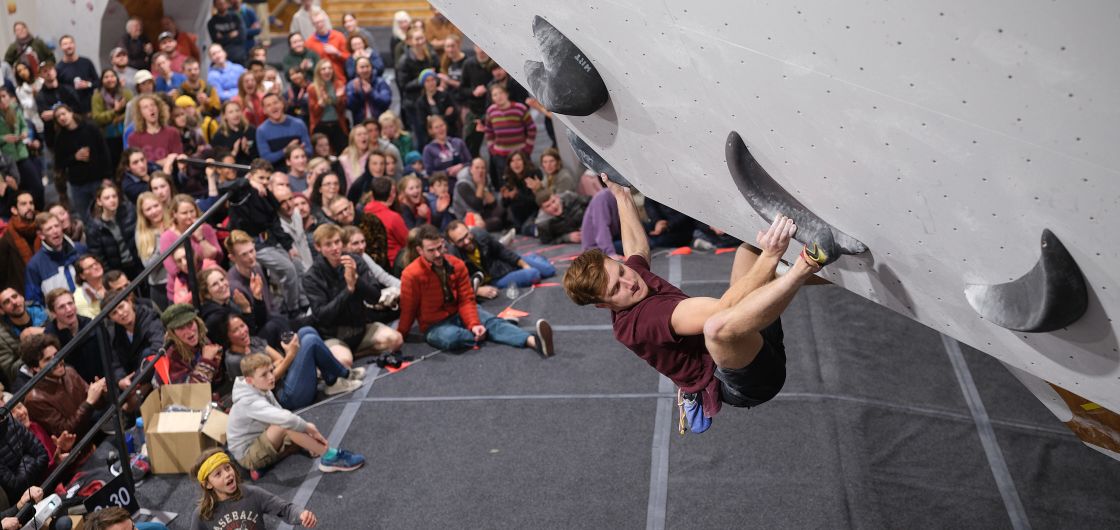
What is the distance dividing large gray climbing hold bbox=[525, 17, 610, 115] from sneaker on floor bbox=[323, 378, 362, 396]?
11.6ft

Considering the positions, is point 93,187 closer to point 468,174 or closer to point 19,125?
point 19,125

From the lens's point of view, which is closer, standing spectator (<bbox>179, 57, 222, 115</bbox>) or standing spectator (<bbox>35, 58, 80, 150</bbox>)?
standing spectator (<bbox>35, 58, 80, 150</bbox>)

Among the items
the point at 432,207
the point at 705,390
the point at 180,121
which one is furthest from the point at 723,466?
the point at 180,121

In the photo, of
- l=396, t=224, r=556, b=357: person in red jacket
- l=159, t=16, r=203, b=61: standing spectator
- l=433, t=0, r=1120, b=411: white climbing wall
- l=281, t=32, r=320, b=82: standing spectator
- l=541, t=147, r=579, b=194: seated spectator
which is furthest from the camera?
l=159, t=16, r=203, b=61: standing spectator

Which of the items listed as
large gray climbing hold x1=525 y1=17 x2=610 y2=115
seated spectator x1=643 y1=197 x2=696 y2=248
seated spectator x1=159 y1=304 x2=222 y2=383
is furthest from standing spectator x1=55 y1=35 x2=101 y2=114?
large gray climbing hold x1=525 y1=17 x2=610 y2=115

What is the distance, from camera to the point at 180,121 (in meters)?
8.52

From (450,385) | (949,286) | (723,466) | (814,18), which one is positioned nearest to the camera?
(814,18)

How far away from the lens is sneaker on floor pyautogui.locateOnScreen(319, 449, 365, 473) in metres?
5.48

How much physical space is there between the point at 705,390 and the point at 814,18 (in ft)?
5.68

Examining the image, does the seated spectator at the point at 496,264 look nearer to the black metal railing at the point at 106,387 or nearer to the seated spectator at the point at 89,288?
the black metal railing at the point at 106,387

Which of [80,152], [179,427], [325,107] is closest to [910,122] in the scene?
[179,427]

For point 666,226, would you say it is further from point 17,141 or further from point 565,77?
point 565,77

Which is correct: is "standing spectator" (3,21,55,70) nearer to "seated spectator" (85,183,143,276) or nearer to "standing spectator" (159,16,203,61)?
"standing spectator" (159,16,203,61)

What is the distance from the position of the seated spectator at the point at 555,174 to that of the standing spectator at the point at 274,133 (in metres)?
1.90
